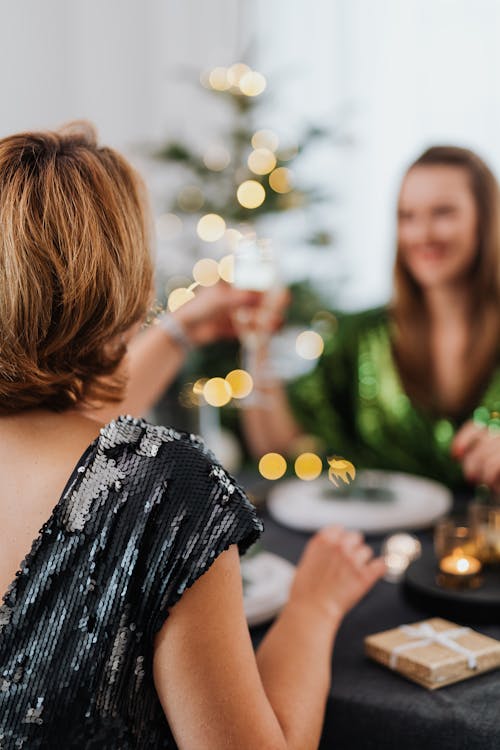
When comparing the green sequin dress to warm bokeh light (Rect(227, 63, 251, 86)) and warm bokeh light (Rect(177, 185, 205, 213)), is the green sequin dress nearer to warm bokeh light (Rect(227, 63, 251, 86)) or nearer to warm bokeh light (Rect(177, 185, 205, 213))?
warm bokeh light (Rect(177, 185, 205, 213))

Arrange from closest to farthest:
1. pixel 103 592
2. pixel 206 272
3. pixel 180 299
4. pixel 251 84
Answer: pixel 103 592 < pixel 180 299 < pixel 206 272 < pixel 251 84

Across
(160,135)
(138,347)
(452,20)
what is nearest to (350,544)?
(138,347)

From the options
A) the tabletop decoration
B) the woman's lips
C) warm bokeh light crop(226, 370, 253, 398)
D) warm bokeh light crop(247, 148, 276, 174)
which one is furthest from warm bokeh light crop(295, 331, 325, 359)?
the tabletop decoration

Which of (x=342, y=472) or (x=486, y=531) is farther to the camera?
(x=342, y=472)

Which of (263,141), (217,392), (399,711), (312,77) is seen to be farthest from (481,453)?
(312,77)

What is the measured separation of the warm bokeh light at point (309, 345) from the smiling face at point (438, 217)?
360 millimetres

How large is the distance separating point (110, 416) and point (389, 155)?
210 cm

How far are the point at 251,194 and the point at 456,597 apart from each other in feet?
4.80

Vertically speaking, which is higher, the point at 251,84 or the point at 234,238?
the point at 251,84

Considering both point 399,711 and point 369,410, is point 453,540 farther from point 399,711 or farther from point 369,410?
point 369,410

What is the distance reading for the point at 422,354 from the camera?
6.09ft

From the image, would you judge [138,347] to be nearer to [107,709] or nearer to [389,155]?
[107,709]

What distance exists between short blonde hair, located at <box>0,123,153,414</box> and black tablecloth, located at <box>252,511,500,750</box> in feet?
1.41

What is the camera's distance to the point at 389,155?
298 cm
